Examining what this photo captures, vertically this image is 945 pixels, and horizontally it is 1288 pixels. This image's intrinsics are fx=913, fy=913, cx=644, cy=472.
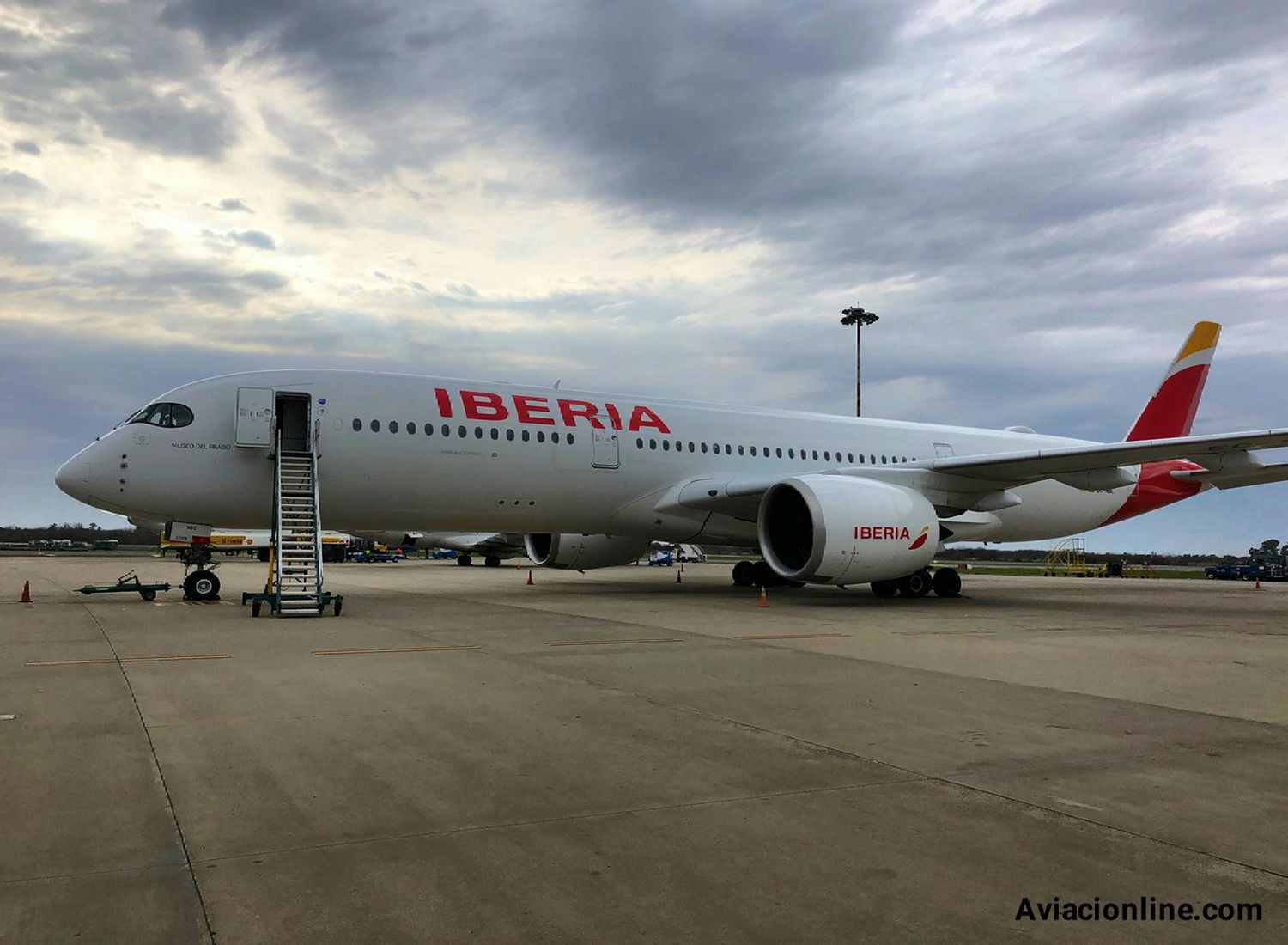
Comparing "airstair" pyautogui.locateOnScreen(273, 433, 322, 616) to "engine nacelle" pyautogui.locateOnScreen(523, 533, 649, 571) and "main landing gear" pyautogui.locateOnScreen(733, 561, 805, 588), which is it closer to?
"engine nacelle" pyautogui.locateOnScreen(523, 533, 649, 571)

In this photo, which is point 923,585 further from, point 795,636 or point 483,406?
point 483,406

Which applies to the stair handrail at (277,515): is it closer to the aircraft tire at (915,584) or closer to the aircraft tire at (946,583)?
the aircraft tire at (915,584)

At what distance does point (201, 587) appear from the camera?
14.9 metres

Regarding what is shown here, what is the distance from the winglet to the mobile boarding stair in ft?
59.5

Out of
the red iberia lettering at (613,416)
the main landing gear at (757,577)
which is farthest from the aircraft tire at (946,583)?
the red iberia lettering at (613,416)

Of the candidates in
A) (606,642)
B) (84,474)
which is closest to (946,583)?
(606,642)

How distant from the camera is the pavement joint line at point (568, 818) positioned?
3289mm

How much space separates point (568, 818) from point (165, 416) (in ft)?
40.5

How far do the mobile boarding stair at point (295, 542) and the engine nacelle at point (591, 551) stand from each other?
6.78 m

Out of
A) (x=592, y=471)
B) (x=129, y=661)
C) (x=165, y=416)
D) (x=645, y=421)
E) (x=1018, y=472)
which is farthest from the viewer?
(x=645, y=421)

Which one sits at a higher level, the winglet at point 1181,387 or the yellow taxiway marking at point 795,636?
the winglet at point 1181,387

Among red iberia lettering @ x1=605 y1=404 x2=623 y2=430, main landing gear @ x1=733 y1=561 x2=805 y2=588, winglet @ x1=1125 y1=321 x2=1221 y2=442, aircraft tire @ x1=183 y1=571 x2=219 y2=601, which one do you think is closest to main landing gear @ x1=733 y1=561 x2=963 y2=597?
main landing gear @ x1=733 y1=561 x2=805 y2=588

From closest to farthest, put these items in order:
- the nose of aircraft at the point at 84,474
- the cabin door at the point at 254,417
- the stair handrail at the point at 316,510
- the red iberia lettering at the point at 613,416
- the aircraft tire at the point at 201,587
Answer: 1. the stair handrail at the point at 316,510
2. the nose of aircraft at the point at 84,474
3. the cabin door at the point at 254,417
4. the aircraft tire at the point at 201,587
5. the red iberia lettering at the point at 613,416

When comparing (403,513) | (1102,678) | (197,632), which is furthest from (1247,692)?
(403,513)
